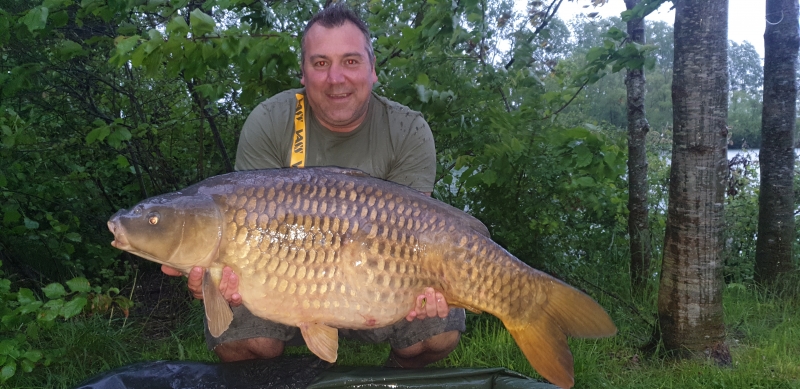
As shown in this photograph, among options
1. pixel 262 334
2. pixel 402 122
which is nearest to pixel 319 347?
pixel 262 334

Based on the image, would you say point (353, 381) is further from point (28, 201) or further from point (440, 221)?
point (28, 201)

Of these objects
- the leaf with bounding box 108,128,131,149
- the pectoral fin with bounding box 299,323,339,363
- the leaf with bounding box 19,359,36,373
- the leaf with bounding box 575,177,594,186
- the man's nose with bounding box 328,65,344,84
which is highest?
the man's nose with bounding box 328,65,344,84

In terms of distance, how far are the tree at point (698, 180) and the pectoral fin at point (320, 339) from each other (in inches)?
50.0

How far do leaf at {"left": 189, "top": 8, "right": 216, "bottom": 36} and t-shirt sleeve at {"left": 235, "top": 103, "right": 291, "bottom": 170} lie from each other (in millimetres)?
489

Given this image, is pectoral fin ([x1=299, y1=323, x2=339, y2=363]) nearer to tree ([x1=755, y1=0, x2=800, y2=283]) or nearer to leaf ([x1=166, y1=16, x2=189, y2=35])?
leaf ([x1=166, y1=16, x2=189, y2=35])

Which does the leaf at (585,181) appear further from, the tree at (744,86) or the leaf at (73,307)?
the tree at (744,86)

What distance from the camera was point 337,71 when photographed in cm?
169

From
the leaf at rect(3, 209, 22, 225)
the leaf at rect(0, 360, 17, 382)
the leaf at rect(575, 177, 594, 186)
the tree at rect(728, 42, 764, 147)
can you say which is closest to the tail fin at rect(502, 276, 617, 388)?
the leaf at rect(575, 177, 594, 186)

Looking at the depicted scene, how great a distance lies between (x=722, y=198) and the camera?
6.40 feet

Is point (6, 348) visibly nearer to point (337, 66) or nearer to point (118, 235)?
point (118, 235)

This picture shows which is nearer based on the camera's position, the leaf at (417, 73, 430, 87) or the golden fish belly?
the golden fish belly

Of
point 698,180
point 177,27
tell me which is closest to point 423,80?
point 177,27

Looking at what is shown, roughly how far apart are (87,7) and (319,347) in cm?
167

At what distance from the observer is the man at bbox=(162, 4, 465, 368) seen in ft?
5.60
